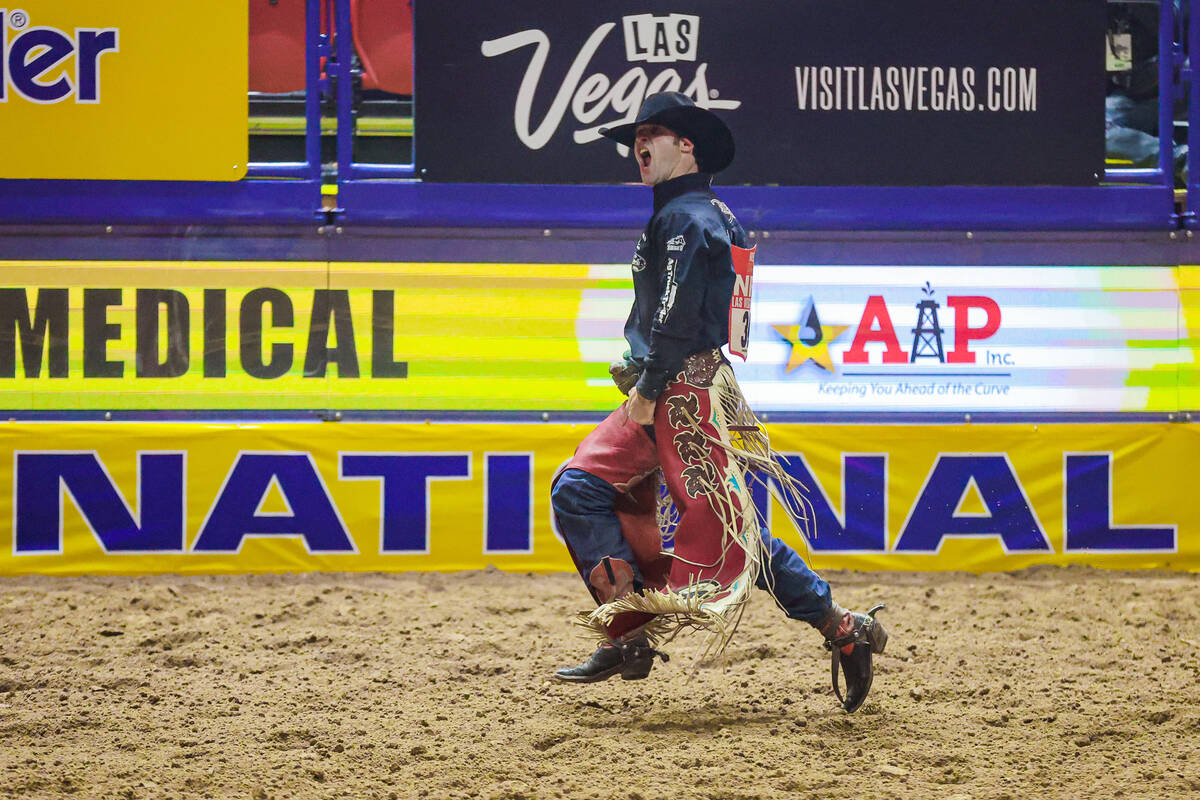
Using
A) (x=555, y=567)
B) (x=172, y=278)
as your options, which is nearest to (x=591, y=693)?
(x=555, y=567)

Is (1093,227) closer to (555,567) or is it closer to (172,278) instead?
(555,567)

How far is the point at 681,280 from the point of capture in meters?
4.02

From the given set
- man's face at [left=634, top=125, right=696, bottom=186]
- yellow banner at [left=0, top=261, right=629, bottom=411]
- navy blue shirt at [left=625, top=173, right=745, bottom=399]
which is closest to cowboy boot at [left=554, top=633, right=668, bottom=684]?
navy blue shirt at [left=625, top=173, right=745, bottom=399]

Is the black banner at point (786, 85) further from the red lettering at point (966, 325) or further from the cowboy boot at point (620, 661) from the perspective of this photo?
the cowboy boot at point (620, 661)

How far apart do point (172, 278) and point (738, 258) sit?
3238 mm

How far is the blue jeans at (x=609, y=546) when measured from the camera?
13.7 ft

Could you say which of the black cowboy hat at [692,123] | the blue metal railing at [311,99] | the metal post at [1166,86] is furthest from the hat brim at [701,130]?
the metal post at [1166,86]

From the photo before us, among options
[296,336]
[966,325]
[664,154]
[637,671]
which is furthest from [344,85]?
[637,671]

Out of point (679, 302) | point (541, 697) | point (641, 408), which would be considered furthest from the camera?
point (541, 697)

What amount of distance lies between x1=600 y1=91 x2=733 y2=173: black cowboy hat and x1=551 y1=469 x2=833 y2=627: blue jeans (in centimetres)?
114

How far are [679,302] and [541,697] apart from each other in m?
1.43

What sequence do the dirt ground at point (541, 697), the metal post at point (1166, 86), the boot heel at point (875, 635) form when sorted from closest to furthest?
1. the dirt ground at point (541, 697)
2. the boot heel at point (875, 635)
3. the metal post at point (1166, 86)

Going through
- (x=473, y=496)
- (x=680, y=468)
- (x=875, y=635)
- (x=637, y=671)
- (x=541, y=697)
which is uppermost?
(x=680, y=468)

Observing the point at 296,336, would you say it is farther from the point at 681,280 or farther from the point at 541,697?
the point at 681,280
